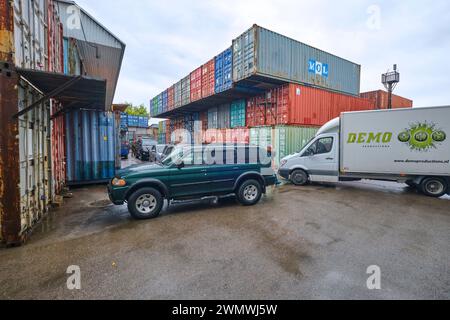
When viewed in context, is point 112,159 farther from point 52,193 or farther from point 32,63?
point 32,63

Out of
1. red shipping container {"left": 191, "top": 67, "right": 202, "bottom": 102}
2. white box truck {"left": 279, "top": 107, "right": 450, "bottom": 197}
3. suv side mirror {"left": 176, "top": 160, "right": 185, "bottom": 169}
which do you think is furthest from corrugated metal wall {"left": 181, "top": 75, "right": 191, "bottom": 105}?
suv side mirror {"left": 176, "top": 160, "right": 185, "bottom": 169}

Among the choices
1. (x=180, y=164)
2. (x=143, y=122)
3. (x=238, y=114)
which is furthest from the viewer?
(x=143, y=122)

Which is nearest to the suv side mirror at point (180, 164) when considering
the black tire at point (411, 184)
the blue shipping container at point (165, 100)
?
the black tire at point (411, 184)

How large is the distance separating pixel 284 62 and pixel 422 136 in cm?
808

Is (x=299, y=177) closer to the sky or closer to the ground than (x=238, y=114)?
closer to the ground

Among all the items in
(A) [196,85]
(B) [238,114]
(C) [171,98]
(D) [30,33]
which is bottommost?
(D) [30,33]

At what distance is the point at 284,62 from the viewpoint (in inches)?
500

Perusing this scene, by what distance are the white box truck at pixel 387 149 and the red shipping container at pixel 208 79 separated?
393 inches

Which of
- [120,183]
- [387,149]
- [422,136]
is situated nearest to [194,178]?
[120,183]

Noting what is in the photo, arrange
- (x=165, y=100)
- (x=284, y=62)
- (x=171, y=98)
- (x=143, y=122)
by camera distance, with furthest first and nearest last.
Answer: (x=143, y=122), (x=165, y=100), (x=171, y=98), (x=284, y=62)

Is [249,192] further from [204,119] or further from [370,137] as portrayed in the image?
[204,119]

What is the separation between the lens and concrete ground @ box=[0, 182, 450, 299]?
2703 millimetres

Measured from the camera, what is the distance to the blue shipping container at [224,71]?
554 inches

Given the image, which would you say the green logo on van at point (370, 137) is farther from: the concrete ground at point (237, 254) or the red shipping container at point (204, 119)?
the red shipping container at point (204, 119)
